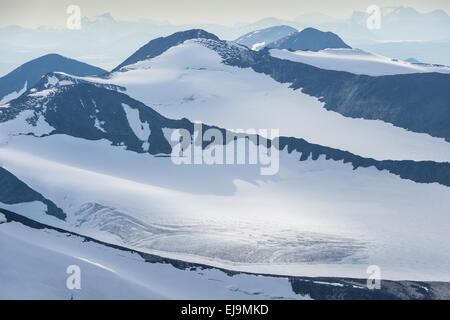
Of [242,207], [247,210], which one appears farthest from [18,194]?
[247,210]

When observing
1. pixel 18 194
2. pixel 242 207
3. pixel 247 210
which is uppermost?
pixel 18 194

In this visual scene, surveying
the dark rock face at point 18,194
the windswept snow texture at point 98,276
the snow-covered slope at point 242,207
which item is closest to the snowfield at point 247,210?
the snow-covered slope at point 242,207

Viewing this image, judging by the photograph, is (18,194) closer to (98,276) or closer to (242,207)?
(98,276)

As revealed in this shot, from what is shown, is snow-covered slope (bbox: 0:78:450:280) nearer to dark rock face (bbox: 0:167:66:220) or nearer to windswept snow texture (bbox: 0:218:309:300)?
dark rock face (bbox: 0:167:66:220)

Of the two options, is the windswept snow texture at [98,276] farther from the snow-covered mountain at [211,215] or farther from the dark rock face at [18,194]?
the dark rock face at [18,194]

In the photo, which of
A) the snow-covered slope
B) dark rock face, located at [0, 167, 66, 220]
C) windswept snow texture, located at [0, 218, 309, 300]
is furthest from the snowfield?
windswept snow texture, located at [0, 218, 309, 300]

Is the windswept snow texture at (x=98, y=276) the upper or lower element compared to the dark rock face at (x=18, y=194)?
lower
